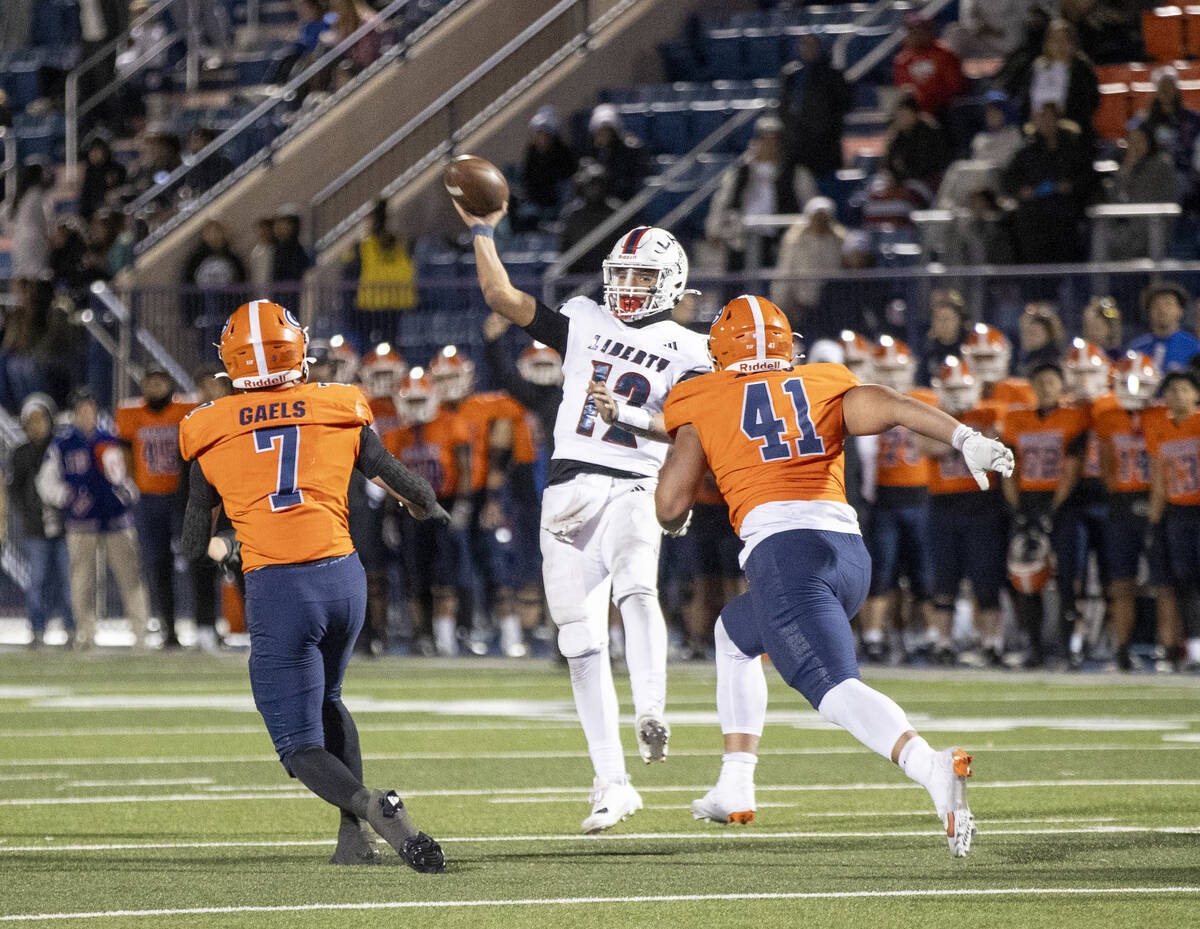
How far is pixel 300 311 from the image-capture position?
17844mm

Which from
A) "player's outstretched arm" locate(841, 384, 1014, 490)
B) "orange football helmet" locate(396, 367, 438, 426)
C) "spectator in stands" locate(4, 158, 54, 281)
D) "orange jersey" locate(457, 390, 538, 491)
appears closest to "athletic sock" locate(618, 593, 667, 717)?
"player's outstretched arm" locate(841, 384, 1014, 490)

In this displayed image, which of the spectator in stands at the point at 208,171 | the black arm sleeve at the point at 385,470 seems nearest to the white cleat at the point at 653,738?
the black arm sleeve at the point at 385,470

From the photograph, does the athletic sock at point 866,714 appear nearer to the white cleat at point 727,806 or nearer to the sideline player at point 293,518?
the white cleat at point 727,806

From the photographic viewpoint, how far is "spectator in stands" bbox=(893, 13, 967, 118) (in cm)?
1855

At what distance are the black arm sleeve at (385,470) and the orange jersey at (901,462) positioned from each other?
25.7 ft

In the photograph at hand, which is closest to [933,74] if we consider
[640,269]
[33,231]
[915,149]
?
[915,149]

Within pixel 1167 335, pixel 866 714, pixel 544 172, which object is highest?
pixel 544 172

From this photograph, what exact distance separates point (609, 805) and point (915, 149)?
1119 centimetres

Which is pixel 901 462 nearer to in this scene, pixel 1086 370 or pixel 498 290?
pixel 1086 370

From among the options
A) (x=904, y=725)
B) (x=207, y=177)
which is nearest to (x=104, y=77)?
(x=207, y=177)

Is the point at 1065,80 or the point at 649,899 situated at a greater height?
the point at 1065,80

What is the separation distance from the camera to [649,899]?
6020 mm

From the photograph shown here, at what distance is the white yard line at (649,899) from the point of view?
233 inches

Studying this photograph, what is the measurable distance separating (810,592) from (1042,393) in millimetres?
7561
